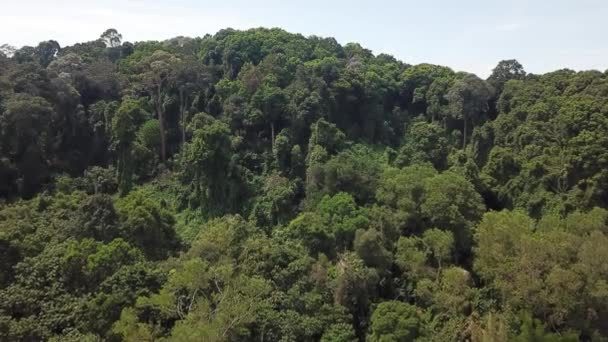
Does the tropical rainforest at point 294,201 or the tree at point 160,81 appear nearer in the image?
the tropical rainforest at point 294,201

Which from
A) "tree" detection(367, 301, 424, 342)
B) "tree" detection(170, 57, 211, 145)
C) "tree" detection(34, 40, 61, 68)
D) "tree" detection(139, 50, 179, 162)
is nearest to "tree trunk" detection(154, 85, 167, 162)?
"tree" detection(139, 50, 179, 162)

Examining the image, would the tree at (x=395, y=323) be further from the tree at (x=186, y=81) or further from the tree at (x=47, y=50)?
the tree at (x=47, y=50)

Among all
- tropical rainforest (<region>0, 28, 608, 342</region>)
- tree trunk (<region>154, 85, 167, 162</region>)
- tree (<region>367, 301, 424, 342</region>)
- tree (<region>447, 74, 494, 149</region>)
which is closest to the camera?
tree (<region>367, 301, 424, 342</region>)

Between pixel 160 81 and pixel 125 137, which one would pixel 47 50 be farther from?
pixel 125 137

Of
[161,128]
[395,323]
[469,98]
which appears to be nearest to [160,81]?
[161,128]

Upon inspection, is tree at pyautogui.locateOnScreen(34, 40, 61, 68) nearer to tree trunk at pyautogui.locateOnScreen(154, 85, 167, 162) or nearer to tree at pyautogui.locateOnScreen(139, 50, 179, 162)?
tree at pyautogui.locateOnScreen(139, 50, 179, 162)

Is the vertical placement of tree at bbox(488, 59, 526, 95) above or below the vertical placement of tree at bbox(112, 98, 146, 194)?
above

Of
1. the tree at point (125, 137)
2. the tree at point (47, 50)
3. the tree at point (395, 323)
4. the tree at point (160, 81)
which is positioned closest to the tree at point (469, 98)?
the tree at point (160, 81)

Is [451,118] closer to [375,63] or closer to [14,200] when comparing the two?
[375,63]
